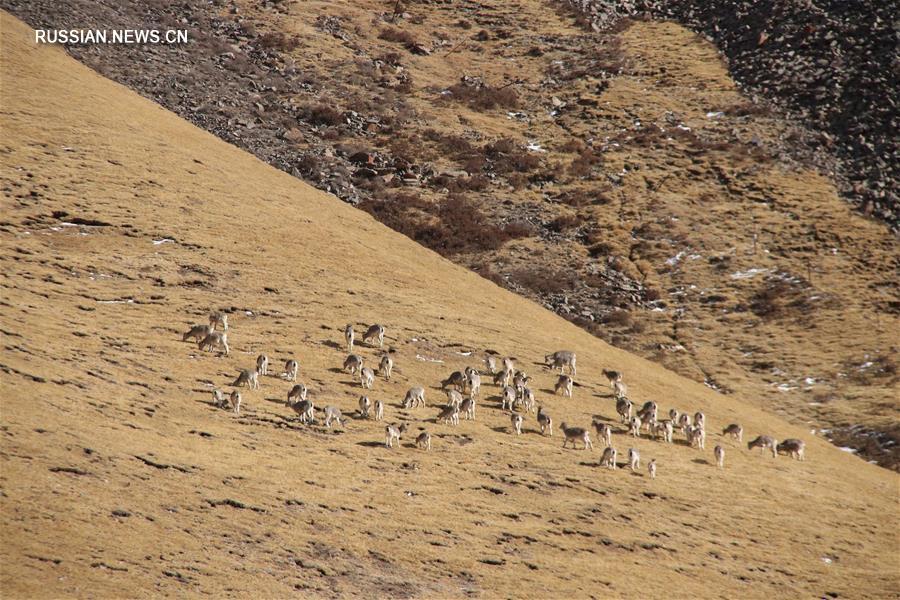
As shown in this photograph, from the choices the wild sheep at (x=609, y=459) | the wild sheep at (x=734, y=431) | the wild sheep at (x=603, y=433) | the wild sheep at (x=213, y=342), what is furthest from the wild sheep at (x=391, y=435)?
the wild sheep at (x=734, y=431)

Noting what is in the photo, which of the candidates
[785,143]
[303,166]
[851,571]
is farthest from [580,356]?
[785,143]

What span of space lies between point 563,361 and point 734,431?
5845 mm

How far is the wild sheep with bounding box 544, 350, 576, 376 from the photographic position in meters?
35.6

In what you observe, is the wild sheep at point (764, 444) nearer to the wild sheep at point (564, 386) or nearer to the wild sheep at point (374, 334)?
the wild sheep at point (564, 386)

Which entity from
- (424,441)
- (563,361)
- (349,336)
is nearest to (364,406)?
(424,441)

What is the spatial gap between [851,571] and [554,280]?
28.3m

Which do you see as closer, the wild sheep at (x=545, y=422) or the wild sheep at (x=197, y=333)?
the wild sheep at (x=545, y=422)

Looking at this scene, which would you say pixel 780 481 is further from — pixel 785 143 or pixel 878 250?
pixel 785 143

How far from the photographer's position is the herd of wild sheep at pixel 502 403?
2770cm

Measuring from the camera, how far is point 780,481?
31.4 metres

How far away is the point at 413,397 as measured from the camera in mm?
29406

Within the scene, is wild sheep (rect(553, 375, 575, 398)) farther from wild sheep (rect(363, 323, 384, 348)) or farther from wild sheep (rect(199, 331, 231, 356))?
wild sheep (rect(199, 331, 231, 356))

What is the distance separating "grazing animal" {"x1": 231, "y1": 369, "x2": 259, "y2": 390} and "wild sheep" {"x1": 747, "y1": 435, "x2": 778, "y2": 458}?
50.8 ft

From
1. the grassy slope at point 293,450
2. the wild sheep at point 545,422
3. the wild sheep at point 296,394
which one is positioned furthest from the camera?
the wild sheep at point 545,422
